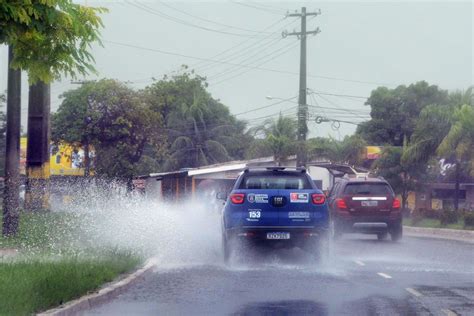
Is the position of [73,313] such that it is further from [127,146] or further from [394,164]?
[394,164]

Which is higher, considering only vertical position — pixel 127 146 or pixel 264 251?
pixel 127 146

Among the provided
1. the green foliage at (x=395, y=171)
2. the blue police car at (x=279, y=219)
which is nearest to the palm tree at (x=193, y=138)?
the green foliage at (x=395, y=171)

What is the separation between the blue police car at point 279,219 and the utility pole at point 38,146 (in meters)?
7.06

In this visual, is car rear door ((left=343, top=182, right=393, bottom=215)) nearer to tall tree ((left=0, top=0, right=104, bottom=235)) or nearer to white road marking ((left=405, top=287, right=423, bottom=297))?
white road marking ((left=405, top=287, right=423, bottom=297))

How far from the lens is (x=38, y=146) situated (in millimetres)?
23328

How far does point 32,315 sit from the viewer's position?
10.5 metres

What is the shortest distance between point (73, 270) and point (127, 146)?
1325 inches

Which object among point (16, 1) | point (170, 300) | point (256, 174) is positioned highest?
point (16, 1)

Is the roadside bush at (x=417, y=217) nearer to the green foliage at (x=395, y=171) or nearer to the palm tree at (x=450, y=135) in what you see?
the palm tree at (x=450, y=135)

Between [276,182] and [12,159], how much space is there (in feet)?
19.8

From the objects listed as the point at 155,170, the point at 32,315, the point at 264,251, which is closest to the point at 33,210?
the point at 264,251

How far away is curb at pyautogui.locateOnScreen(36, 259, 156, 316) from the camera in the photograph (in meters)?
11.2

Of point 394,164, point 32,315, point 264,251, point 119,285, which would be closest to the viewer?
point 32,315

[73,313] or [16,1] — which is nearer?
[16,1]
